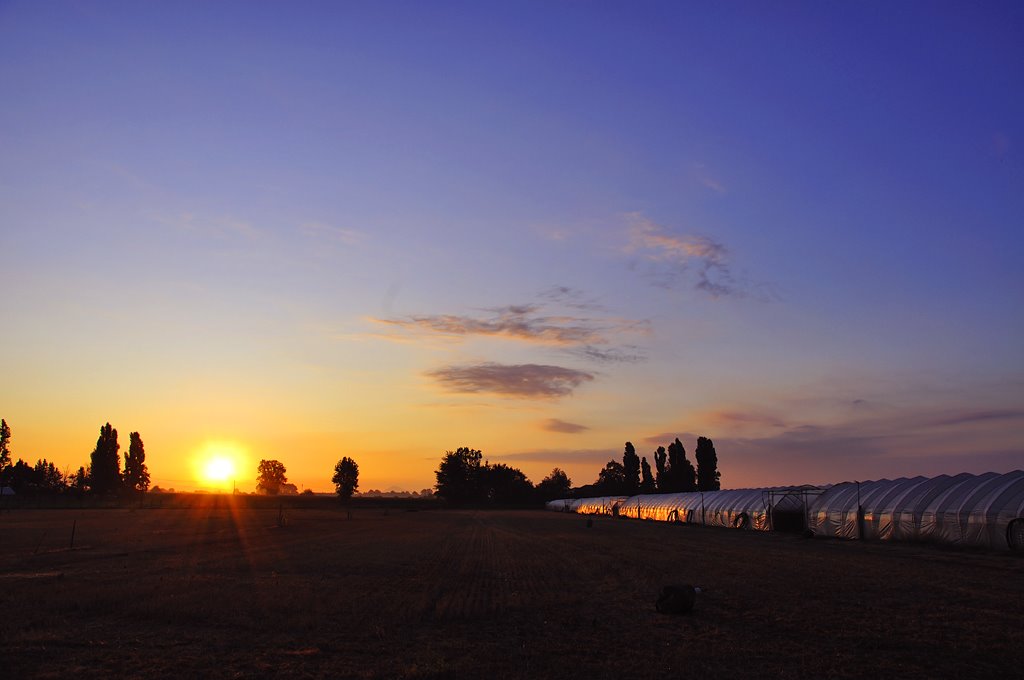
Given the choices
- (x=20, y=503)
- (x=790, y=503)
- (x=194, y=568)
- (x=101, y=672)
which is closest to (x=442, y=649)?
(x=101, y=672)

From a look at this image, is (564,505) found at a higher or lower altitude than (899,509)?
lower

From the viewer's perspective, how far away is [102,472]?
5930 inches

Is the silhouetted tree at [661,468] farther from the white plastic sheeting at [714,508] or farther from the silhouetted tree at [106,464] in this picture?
the silhouetted tree at [106,464]

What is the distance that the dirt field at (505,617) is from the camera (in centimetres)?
1257

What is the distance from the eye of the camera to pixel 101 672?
12109 millimetres

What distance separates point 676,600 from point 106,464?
162 meters

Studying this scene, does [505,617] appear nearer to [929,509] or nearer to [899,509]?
[929,509]

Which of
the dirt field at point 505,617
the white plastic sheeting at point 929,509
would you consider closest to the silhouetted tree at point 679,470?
the white plastic sheeting at point 929,509

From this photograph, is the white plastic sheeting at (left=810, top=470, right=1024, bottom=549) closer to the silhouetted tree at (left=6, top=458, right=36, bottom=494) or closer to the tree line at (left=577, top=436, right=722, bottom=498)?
the tree line at (left=577, top=436, right=722, bottom=498)

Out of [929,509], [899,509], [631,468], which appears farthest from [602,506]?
[929,509]

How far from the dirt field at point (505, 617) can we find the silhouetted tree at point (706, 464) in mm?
108872

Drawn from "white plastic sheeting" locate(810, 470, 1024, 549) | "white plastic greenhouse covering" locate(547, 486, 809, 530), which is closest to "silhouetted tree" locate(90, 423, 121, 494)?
"white plastic greenhouse covering" locate(547, 486, 809, 530)

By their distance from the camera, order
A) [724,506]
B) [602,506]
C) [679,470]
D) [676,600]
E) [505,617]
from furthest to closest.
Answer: [679,470] < [602,506] < [724,506] < [676,600] < [505,617]

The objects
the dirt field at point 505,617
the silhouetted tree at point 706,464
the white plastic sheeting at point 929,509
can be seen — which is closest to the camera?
the dirt field at point 505,617
